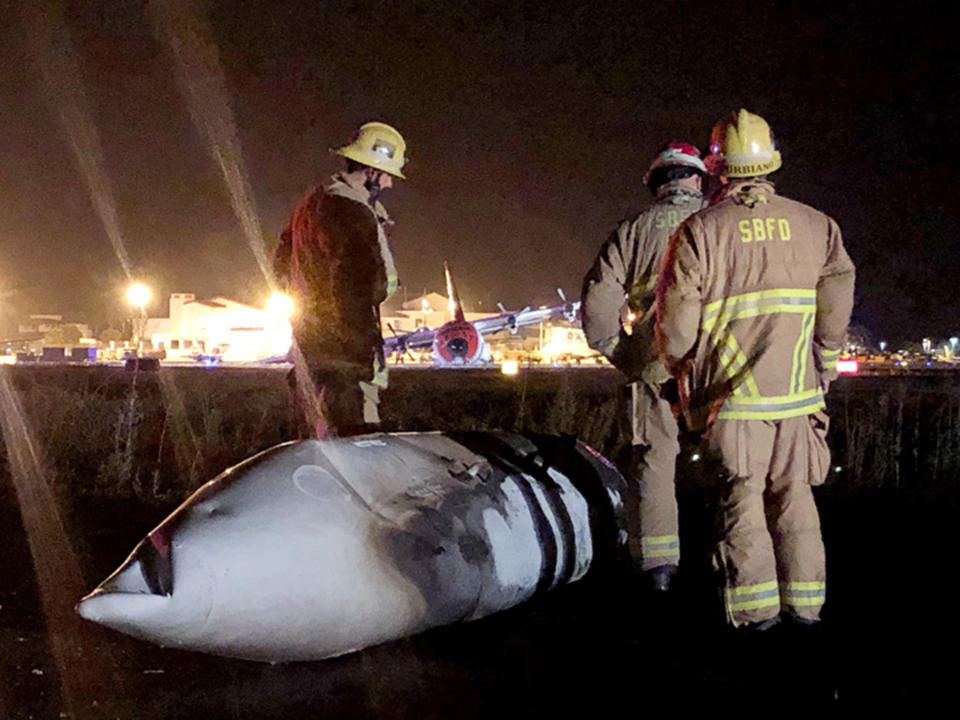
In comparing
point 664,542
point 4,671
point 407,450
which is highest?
point 407,450

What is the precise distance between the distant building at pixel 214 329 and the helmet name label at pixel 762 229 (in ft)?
160

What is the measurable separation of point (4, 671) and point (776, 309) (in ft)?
10.7

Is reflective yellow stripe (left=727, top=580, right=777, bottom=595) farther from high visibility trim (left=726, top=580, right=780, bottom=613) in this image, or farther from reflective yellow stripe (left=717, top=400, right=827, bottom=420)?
reflective yellow stripe (left=717, top=400, right=827, bottom=420)

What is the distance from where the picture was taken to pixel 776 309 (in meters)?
3.72

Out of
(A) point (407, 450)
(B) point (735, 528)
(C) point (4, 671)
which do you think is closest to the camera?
(C) point (4, 671)

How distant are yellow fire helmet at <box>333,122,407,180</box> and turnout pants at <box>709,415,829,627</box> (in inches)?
90.7

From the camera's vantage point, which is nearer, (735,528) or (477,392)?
(735,528)

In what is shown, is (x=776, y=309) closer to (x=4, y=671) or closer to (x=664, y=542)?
(x=664, y=542)

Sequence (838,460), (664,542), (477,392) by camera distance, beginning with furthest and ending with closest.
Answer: (477,392) < (838,460) < (664,542)

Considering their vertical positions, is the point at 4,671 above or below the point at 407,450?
below

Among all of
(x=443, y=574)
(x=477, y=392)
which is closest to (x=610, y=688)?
(x=443, y=574)

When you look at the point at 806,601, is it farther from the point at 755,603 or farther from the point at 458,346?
the point at 458,346

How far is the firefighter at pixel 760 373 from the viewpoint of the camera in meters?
3.69

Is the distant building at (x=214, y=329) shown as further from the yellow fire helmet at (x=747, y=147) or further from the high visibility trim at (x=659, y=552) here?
the yellow fire helmet at (x=747, y=147)
